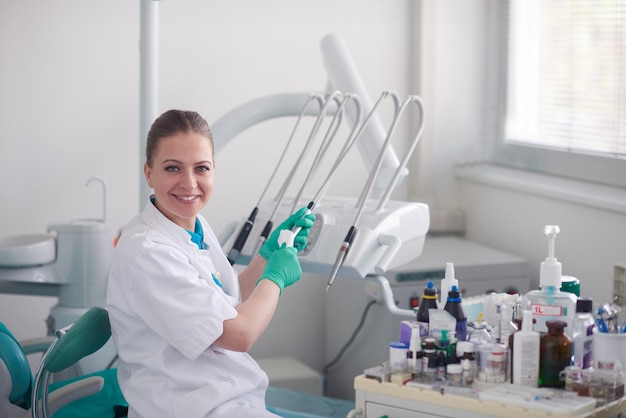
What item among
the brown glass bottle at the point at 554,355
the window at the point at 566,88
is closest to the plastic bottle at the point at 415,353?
the brown glass bottle at the point at 554,355

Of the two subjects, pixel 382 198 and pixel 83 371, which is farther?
pixel 83 371

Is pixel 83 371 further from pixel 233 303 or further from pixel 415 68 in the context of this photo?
pixel 415 68

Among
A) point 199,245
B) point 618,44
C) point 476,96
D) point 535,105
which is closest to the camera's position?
point 199,245

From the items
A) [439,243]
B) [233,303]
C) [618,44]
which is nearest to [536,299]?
[233,303]

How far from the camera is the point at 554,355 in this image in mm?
1681

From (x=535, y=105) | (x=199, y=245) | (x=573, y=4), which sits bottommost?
(x=199, y=245)

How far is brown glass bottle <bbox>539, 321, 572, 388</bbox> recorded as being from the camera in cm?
168

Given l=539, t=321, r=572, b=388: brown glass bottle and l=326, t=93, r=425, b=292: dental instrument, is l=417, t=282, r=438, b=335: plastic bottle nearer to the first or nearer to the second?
l=539, t=321, r=572, b=388: brown glass bottle

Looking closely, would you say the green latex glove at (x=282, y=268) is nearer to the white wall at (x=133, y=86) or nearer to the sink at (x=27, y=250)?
the sink at (x=27, y=250)

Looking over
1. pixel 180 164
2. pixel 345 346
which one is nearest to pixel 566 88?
pixel 345 346

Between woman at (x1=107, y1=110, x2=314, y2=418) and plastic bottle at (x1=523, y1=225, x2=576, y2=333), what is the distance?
540 millimetres

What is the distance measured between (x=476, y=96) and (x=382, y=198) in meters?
1.50

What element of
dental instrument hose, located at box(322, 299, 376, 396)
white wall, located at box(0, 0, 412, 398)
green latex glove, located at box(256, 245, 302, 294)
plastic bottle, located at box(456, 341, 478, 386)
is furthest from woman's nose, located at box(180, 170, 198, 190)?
white wall, located at box(0, 0, 412, 398)

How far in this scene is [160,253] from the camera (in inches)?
75.6
